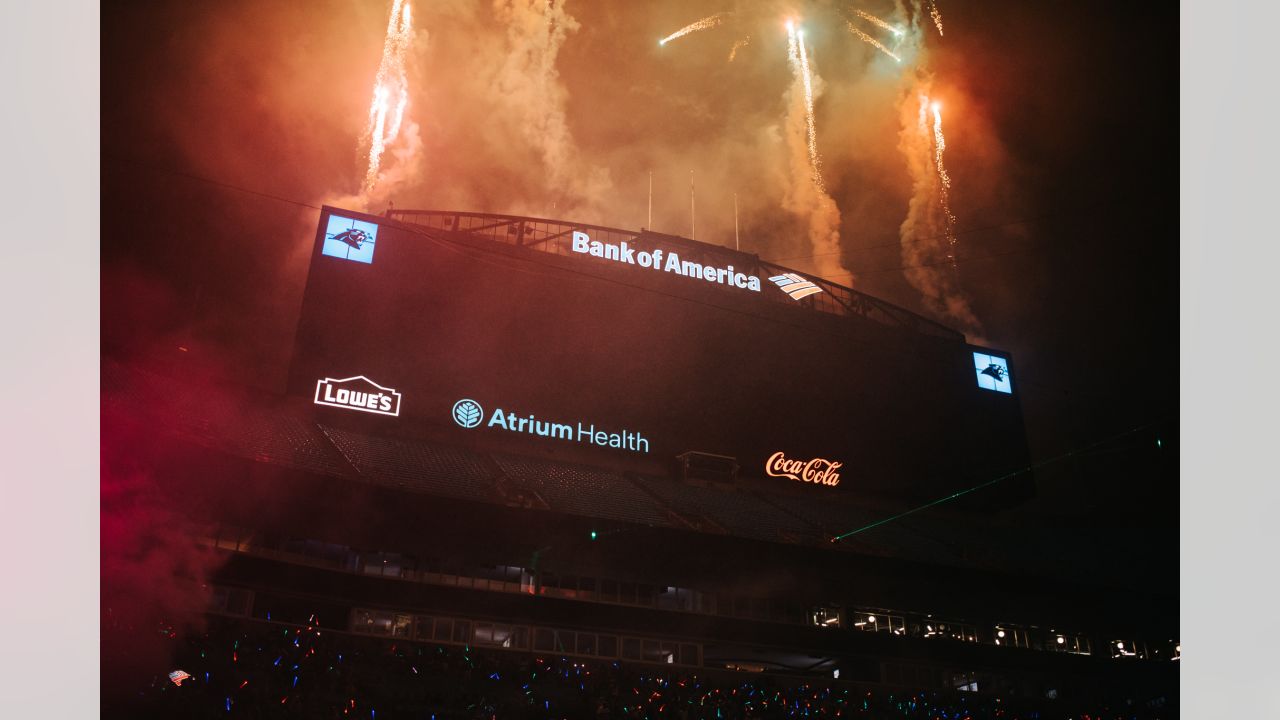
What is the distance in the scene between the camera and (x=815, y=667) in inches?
1021

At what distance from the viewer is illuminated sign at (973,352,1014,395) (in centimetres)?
3247

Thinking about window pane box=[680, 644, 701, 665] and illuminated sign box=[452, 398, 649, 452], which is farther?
illuminated sign box=[452, 398, 649, 452]

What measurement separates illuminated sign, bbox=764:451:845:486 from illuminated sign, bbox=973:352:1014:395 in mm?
6769

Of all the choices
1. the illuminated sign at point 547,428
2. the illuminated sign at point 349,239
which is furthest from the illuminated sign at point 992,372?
the illuminated sign at point 349,239

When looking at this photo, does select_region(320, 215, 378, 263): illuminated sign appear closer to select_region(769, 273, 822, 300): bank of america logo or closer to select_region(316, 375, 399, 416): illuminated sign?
select_region(316, 375, 399, 416): illuminated sign

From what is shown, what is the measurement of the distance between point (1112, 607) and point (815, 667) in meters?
9.73

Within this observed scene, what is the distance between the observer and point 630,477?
26234 mm

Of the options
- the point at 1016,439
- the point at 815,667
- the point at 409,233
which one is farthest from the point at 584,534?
the point at 1016,439

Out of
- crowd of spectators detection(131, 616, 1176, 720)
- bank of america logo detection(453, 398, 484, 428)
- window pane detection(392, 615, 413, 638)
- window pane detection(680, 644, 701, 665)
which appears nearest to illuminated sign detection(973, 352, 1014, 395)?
crowd of spectators detection(131, 616, 1176, 720)

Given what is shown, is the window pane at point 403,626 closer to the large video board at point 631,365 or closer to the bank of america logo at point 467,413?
the large video board at point 631,365

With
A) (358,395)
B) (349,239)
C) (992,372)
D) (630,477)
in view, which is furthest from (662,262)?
(992,372)

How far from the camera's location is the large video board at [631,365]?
81.4 ft

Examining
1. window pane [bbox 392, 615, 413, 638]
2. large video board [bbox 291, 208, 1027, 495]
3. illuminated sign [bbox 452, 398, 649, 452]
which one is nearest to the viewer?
window pane [bbox 392, 615, 413, 638]

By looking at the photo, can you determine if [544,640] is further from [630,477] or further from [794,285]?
[794,285]
